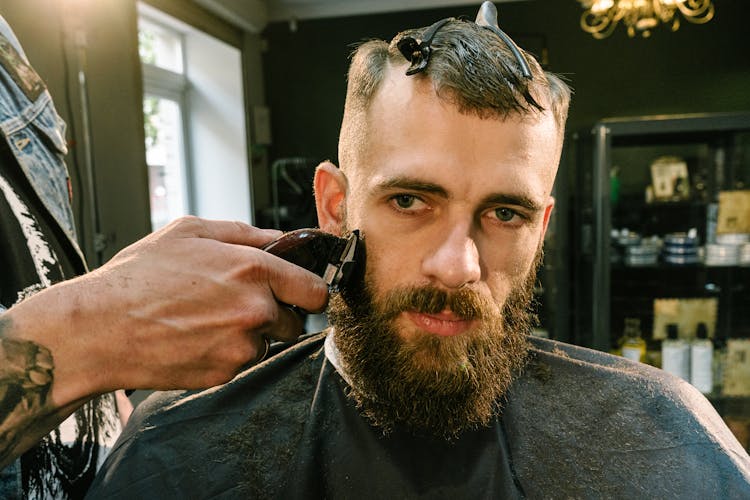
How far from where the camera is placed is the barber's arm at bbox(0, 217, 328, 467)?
78 centimetres

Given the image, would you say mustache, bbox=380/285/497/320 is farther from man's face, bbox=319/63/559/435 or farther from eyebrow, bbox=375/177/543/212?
eyebrow, bbox=375/177/543/212

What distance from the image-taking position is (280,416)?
1333mm

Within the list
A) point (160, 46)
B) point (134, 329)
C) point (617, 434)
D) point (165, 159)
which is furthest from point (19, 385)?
point (160, 46)

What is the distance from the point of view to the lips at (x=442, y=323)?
1142mm

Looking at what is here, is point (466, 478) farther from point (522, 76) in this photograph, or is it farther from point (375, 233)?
point (522, 76)

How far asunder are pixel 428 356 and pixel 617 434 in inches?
20.7

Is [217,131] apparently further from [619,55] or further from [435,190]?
[435,190]

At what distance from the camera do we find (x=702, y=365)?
11.8 ft

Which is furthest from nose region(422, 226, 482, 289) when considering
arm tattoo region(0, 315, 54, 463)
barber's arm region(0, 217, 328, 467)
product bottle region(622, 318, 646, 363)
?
product bottle region(622, 318, 646, 363)

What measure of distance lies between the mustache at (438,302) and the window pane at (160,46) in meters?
3.61

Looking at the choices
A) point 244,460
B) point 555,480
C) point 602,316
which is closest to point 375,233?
point 244,460

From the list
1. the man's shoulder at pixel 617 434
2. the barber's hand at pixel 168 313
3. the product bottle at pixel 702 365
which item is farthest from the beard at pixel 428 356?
the product bottle at pixel 702 365

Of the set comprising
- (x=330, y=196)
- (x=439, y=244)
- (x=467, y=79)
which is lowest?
(x=439, y=244)

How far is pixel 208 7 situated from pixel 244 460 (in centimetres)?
407
